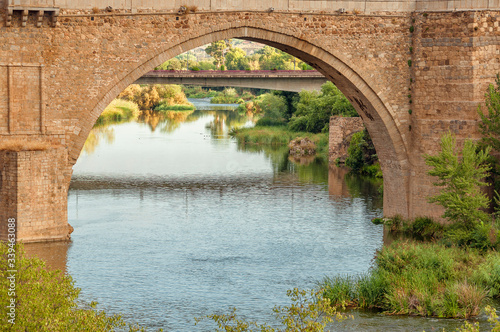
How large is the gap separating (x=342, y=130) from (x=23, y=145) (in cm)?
2132

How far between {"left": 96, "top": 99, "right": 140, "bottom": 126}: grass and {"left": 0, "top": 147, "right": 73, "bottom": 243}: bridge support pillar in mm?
37850

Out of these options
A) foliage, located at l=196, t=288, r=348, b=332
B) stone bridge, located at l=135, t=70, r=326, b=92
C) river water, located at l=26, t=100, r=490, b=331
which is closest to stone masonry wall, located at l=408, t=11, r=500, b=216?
river water, located at l=26, t=100, r=490, b=331

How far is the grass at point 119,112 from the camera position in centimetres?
6156

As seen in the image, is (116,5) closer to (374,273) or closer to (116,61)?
(116,61)

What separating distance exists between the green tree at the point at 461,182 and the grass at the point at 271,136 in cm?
2327

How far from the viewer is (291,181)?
105ft

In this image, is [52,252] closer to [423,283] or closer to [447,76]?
[423,283]

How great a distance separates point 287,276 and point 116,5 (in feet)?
26.8

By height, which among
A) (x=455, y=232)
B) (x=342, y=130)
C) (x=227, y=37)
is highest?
(x=227, y=37)

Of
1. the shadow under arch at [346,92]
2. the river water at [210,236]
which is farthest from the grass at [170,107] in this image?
the shadow under arch at [346,92]

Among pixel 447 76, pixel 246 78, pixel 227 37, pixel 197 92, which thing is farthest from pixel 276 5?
pixel 197 92

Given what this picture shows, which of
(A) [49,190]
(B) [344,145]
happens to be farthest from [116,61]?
(B) [344,145]

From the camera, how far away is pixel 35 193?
781 inches

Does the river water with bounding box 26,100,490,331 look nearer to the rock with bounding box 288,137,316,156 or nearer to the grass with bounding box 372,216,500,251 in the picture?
the grass with bounding box 372,216,500,251
